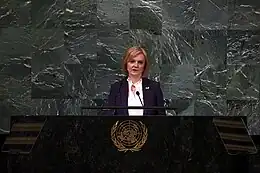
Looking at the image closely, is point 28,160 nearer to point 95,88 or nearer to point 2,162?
point 2,162

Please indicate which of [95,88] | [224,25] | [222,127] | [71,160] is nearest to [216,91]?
[224,25]

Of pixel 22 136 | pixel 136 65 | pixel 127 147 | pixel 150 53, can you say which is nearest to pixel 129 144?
pixel 127 147

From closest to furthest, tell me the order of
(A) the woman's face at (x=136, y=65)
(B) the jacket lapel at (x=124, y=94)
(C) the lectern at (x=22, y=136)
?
(C) the lectern at (x=22, y=136)
(B) the jacket lapel at (x=124, y=94)
(A) the woman's face at (x=136, y=65)

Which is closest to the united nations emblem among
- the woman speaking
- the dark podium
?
the dark podium

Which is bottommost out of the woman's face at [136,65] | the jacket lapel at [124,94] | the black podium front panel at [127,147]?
the black podium front panel at [127,147]

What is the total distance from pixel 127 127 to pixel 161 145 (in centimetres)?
26

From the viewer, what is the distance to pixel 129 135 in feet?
11.4

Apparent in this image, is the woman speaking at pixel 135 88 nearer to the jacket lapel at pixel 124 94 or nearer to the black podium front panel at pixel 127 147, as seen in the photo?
the jacket lapel at pixel 124 94

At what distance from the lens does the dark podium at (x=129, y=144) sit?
344 centimetres

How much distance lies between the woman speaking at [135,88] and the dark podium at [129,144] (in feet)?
2.03

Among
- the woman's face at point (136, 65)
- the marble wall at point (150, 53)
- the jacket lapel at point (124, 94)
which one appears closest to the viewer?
the jacket lapel at point (124, 94)

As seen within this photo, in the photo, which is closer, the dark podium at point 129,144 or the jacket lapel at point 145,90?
the dark podium at point 129,144

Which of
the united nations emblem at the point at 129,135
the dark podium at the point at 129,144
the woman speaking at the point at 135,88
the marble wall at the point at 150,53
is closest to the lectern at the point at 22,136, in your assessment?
the dark podium at the point at 129,144

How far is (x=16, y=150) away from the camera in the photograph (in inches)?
134
